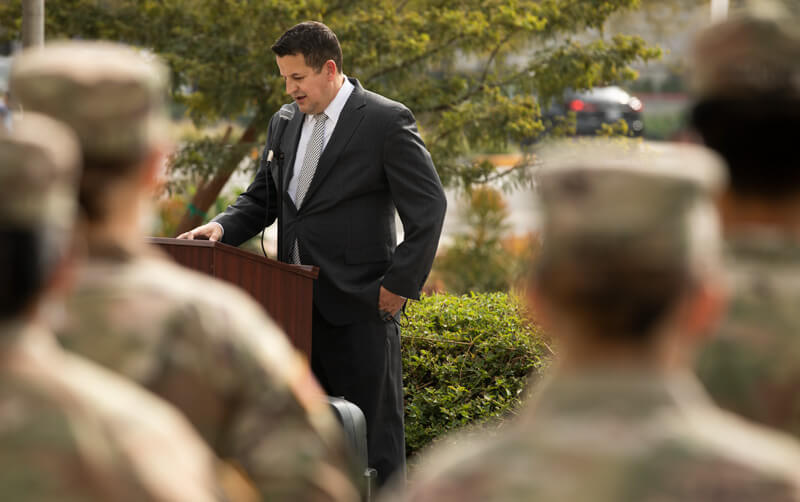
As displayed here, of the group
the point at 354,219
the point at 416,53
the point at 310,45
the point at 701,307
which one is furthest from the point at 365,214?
the point at 416,53

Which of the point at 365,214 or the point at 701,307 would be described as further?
the point at 365,214

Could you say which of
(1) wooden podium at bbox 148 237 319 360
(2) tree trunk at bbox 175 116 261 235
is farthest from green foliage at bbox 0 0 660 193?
(1) wooden podium at bbox 148 237 319 360

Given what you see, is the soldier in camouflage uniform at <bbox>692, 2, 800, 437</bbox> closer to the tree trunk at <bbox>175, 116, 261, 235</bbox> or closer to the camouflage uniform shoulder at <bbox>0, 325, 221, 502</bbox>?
the camouflage uniform shoulder at <bbox>0, 325, 221, 502</bbox>

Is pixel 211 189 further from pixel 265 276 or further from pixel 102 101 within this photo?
pixel 102 101

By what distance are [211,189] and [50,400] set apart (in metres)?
8.02

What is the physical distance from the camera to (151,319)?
1.65 meters

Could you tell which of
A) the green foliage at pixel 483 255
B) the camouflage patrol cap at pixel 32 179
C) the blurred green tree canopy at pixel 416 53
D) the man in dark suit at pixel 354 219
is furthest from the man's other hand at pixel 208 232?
the green foliage at pixel 483 255

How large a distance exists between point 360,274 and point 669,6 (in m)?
7.83

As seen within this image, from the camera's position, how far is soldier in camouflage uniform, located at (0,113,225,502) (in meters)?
1.28

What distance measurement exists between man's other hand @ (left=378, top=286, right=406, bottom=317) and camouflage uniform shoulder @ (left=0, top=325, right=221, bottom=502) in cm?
325

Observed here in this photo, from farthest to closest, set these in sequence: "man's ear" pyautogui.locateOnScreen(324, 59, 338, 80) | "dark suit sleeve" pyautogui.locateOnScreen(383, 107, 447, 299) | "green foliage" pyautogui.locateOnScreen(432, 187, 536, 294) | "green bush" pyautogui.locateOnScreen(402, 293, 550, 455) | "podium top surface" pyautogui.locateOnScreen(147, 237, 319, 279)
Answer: "green foliage" pyautogui.locateOnScreen(432, 187, 536, 294), "green bush" pyautogui.locateOnScreen(402, 293, 550, 455), "man's ear" pyautogui.locateOnScreen(324, 59, 338, 80), "dark suit sleeve" pyautogui.locateOnScreen(383, 107, 447, 299), "podium top surface" pyautogui.locateOnScreen(147, 237, 319, 279)

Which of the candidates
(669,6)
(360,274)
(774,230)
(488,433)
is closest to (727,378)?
(774,230)

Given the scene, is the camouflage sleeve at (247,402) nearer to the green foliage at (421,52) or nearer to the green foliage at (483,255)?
the green foliage at (421,52)

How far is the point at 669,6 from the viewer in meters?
11.7
